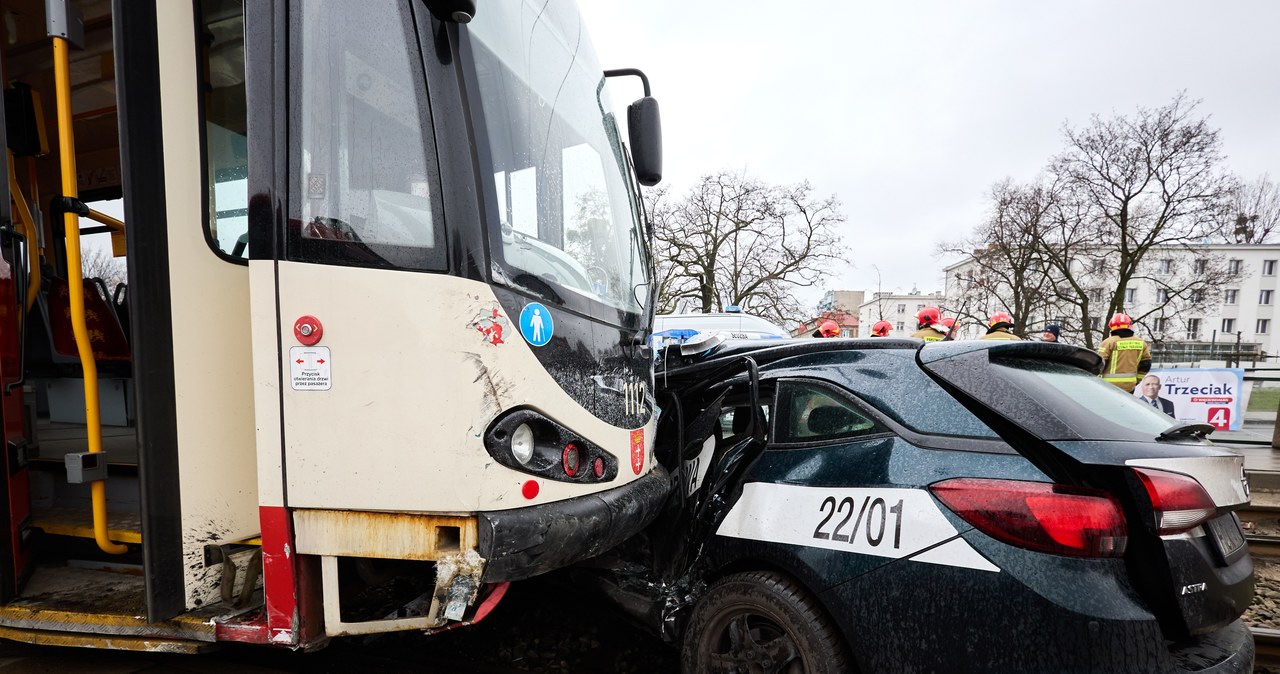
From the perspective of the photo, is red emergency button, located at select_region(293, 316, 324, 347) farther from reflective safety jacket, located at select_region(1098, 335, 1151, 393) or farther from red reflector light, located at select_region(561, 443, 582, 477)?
reflective safety jacket, located at select_region(1098, 335, 1151, 393)

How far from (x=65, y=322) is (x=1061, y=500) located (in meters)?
6.18

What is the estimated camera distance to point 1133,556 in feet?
6.21

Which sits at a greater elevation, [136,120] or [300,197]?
[136,120]

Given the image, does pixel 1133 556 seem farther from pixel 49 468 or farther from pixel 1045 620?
pixel 49 468

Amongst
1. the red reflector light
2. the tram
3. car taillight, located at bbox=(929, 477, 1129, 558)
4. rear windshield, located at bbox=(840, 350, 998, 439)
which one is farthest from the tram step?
car taillight, located at bbox=(929, 477, 1129, 558)

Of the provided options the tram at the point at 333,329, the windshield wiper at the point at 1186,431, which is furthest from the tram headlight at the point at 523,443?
A: the windshield wiper at the point at 1186,431

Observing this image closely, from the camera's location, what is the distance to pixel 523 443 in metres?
2.15

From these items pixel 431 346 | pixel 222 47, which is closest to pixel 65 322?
pixel 222 47

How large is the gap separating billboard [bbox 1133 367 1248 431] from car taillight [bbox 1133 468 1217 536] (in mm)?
11125

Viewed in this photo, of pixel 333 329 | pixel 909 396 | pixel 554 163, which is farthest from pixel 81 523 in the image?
pixel 909 396

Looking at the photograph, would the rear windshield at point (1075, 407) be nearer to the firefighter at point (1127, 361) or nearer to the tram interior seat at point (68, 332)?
the tram interior seat at point (68, 332)

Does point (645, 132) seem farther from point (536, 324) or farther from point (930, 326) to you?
point (930, 326)

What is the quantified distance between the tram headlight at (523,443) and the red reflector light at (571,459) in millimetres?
139

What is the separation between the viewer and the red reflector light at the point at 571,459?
2258 mm
